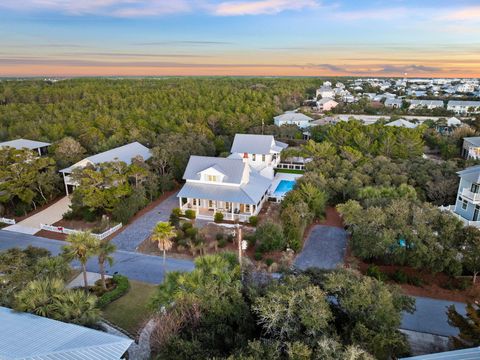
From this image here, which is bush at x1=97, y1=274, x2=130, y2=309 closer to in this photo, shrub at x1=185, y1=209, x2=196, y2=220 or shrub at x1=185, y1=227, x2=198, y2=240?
shrub at x1=185, y1=227, x2=198, y2=240

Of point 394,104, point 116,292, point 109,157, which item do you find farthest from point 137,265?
point 394,104

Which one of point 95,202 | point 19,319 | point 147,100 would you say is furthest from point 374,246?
point 147,100

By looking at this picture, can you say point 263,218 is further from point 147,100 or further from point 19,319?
point 147,100

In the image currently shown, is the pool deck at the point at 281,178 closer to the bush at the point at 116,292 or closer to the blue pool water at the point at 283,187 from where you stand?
the blue pool water at the point at 283,187

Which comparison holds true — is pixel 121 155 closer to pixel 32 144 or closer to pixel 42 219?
pixel 42 219

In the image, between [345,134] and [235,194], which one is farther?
[345,134]

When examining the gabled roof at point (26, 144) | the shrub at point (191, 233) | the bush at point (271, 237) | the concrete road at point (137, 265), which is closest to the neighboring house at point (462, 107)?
the bush at point (271, 237)
